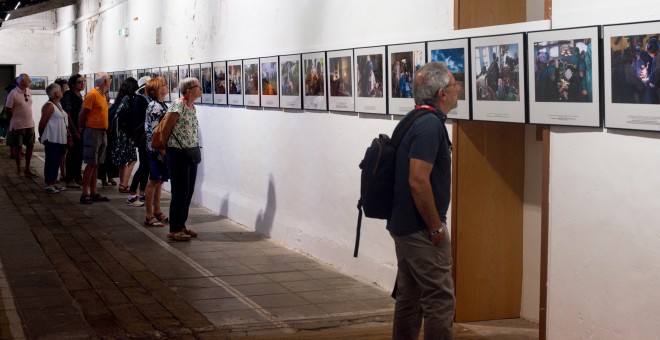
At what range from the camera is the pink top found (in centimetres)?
1606

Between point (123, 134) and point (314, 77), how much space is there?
4866 mm

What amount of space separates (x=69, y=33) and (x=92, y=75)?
4.94 metres

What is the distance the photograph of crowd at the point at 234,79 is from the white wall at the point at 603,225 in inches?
237

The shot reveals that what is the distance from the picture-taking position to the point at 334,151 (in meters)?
8.46

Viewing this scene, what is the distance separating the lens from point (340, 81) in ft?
27.1

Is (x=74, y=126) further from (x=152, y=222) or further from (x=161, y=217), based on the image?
(x=152, y=222)

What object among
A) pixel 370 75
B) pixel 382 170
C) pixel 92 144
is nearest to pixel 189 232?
pixel 92 144

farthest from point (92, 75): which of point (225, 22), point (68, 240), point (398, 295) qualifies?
point (398, 295)

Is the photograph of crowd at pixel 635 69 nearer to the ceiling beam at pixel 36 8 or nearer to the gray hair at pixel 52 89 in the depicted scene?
the gray hair at pixel 52 89

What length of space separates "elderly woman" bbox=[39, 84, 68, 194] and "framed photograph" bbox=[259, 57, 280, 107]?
15.8 ft

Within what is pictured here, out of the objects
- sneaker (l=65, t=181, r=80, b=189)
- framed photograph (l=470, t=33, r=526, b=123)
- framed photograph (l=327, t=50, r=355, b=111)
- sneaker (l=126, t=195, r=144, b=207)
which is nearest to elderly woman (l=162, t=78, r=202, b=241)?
framed photograph (l=327, t=50, r=355, b=111)

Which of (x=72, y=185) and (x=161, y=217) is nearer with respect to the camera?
(x=161, y=217)

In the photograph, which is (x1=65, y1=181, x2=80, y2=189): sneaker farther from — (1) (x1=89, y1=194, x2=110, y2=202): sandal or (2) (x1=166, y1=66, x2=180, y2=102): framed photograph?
(2) (x1=166, y1=66, x2=180, y2=102): framed photograph

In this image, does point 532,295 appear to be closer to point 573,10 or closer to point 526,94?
point 526,94
